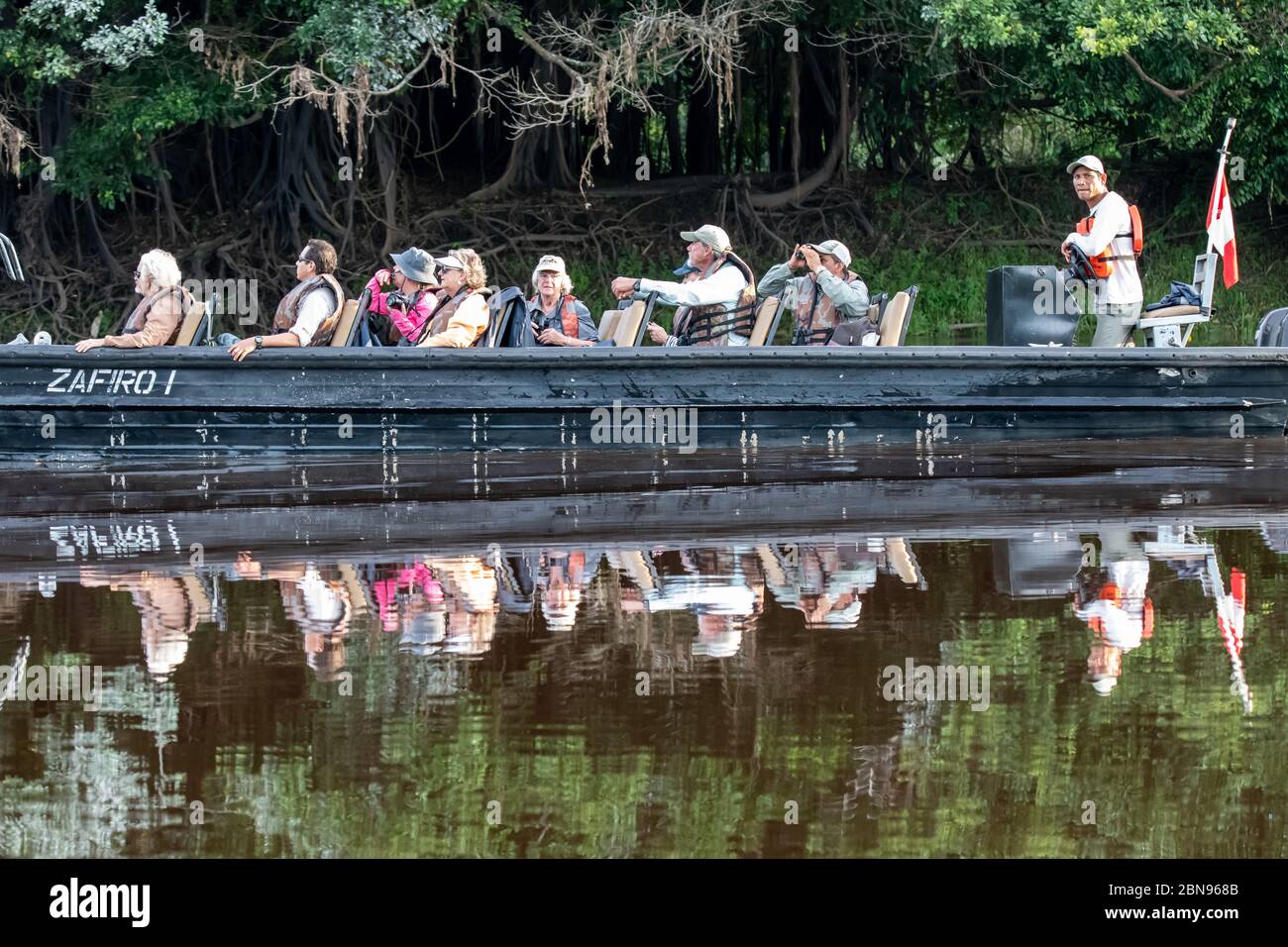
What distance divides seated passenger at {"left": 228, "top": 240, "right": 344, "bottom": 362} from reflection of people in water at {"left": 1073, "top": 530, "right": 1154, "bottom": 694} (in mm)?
5790

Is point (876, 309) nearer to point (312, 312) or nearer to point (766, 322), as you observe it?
point (766, 322)

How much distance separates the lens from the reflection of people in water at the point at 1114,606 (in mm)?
6393

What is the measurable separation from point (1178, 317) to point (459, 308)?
16.1 feet

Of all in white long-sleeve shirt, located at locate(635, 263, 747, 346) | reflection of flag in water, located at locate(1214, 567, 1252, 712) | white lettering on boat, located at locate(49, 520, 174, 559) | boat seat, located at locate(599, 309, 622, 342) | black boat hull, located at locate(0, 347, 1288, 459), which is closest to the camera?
reflection of flag in water, located at locate(1214, 567, 1252, 712)

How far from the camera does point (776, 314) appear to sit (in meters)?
13.4

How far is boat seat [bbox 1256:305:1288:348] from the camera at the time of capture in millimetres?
13977

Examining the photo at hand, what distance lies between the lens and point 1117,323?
44.7 feet

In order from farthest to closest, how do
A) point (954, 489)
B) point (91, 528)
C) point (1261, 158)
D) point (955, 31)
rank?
point (1261, 158), point (955, 31), point (954, 489), point (91, 528)

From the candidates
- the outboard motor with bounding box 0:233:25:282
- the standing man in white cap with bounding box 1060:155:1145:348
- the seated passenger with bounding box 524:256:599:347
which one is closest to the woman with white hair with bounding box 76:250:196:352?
the outboard motor with bounding box 0:233:25:282

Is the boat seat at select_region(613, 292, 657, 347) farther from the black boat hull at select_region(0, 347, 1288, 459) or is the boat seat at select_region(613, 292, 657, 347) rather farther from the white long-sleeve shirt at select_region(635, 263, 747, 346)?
the black boat hull at select_region(0, 347, 1288, 459)

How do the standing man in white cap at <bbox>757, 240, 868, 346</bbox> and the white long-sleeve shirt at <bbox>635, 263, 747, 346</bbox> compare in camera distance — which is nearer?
the white long-sleeve shirt at <bbox>635, 263, 747, 346</bbox>

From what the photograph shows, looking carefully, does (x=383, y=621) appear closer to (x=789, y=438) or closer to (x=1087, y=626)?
(x=1087, y=626)

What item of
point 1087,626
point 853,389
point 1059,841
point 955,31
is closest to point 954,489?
point 853,389

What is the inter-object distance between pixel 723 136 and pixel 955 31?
6.19m
